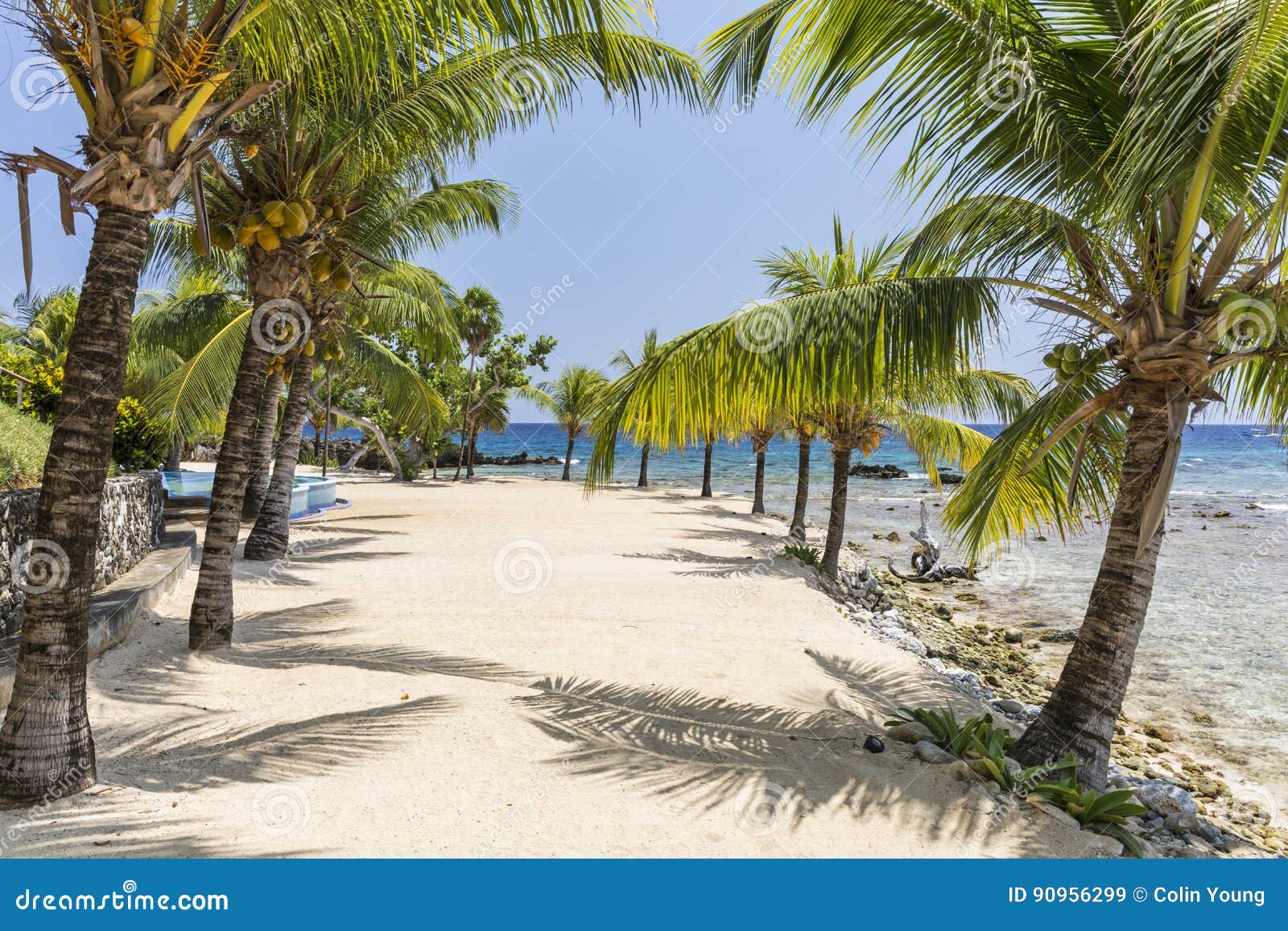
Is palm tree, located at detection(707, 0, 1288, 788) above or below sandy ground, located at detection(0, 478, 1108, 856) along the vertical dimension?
above

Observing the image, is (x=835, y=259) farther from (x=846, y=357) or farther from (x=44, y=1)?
(x=44, y=1)

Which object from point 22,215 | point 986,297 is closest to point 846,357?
point 986,297

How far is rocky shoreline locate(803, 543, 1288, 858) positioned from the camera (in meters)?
4.74

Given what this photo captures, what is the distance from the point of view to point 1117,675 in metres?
4.59

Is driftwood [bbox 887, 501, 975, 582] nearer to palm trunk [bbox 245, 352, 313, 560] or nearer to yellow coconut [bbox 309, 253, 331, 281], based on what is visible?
palm trunk [bbox 245, 352, 313, 560]

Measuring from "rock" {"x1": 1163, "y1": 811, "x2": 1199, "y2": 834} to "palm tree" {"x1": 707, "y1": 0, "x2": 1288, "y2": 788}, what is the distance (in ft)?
3.20

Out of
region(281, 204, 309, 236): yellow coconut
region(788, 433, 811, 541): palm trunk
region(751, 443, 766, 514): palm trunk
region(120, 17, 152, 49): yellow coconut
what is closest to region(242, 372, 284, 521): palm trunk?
region(281, 204, 309, 236): yellow coconut

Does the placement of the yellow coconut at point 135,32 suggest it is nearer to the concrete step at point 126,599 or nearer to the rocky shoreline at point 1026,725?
the concrete step at point 126,599

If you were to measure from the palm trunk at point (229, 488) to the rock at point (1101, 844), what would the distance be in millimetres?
6375

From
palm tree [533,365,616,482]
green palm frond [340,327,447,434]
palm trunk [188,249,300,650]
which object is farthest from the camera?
palm tree [533,365,616,482]

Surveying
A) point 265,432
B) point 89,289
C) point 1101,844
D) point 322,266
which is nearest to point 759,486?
point 265,432

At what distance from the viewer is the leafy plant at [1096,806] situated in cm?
403

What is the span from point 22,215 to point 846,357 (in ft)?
15.8

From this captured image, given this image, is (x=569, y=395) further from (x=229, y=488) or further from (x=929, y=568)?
(x=229, y=488)
